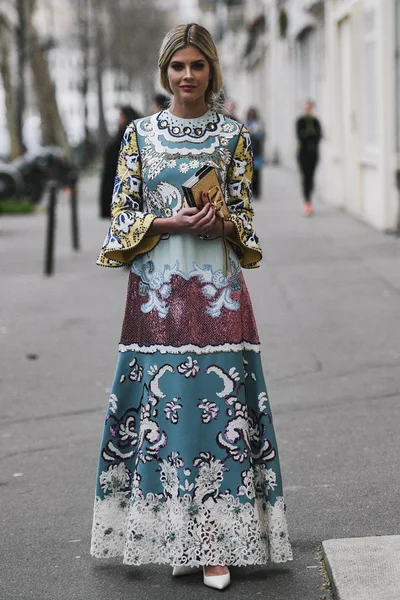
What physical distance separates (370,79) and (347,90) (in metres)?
2.73

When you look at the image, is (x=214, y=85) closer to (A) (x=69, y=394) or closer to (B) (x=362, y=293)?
(A) (x=69, y=394)

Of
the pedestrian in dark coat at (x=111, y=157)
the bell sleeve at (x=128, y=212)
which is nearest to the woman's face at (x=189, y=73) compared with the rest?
the bell sleeve at (x=128, y=212)

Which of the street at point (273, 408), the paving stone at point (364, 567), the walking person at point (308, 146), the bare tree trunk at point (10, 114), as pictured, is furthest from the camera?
the bare tree trunk at point (10, 114)

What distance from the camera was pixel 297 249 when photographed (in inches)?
634

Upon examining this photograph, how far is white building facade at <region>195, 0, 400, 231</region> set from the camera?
A: 17000 millimetres

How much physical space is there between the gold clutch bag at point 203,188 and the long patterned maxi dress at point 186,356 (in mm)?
64

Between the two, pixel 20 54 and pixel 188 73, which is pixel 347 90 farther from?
pixel 188 73

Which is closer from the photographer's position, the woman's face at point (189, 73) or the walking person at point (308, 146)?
the woman's face at point (189, 73)

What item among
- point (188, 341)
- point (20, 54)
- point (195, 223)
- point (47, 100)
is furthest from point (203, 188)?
point (47, 100)

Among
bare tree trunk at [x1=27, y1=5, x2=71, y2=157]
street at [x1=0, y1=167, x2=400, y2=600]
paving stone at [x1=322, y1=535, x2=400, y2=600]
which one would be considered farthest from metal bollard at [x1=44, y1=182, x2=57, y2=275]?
bare tree trunk at [x1=27, y1=5, x2=71, y2=157]

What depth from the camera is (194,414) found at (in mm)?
4277

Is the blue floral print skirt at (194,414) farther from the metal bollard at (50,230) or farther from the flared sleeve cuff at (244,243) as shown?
the metal bollard at (50,230)

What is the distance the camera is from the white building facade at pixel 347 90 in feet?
55.8

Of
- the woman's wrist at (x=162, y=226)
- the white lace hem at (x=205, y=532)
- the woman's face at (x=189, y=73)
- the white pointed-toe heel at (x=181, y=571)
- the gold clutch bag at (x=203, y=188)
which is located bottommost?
the white pointed-toe heel at (x=181, y=571)
